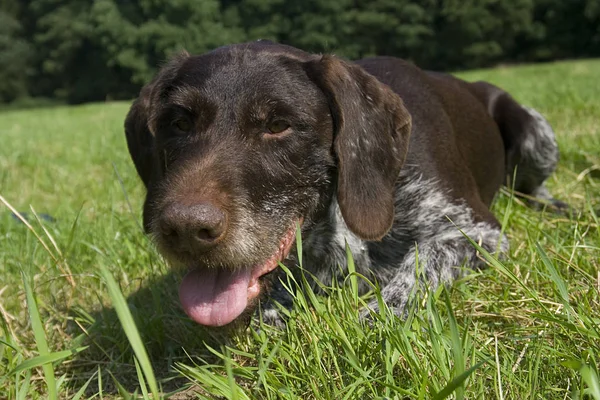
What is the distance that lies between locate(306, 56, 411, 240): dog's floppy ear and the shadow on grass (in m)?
0.72

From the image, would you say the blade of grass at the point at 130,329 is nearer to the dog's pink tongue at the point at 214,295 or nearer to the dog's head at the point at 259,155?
the dog's head at the point at 259,155

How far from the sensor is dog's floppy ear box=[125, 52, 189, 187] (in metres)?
2.81

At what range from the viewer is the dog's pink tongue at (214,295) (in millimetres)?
2100

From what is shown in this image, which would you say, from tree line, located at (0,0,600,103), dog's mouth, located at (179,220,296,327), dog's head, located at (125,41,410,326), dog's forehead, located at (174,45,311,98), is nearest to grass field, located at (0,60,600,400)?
dog's mouth, located at (179,220,296,327)

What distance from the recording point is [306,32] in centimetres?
4684

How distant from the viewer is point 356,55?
44.5 m

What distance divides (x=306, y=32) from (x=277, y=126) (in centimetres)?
4612

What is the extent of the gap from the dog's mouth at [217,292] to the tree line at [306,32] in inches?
1613

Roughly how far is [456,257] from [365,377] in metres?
1.27

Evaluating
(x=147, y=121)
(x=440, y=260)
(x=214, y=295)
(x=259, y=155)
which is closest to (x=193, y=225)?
(x=214, y=295)

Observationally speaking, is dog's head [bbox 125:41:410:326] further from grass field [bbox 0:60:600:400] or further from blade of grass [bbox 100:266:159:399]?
blade of grass [bbox 100:266:159:399]

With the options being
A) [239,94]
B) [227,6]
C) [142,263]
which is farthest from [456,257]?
[227,6]

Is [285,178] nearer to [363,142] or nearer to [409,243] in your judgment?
[363,142]

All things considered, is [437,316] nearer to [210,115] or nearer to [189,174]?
[189,174]
